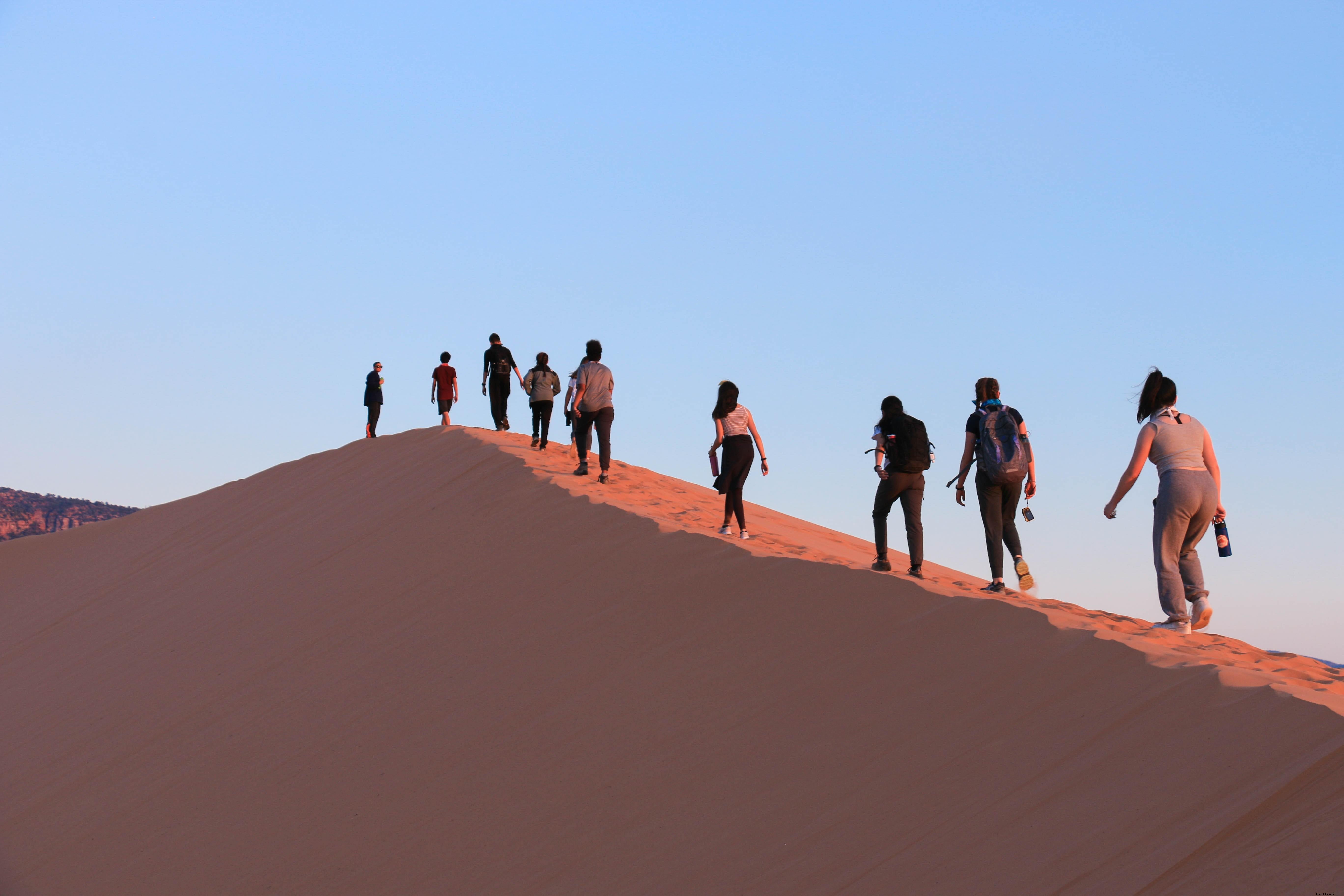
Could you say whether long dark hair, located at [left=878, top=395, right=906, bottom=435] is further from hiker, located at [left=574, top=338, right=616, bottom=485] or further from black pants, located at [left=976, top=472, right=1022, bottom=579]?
hiker, located at [left=574, top=338, right=616, bottom=485]

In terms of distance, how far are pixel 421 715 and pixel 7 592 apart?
12566 mm

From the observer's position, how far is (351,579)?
33.2 feet

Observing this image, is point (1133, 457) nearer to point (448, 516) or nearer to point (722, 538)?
point (722, 538)

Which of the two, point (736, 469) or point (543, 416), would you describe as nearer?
point (736, 469)

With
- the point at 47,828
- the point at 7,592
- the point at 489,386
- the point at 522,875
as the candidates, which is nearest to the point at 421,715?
the point at 522,875

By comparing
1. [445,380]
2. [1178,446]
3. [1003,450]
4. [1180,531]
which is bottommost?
[1180,531]

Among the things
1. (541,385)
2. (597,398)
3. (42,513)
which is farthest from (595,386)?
→ (42,513)

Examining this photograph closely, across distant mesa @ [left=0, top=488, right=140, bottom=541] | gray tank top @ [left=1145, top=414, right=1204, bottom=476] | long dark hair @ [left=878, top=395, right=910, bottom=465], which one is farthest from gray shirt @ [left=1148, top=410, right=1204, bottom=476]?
distant mesa @ [left=0, top=488, right=140, bottom=541]

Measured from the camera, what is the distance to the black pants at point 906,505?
777 cm

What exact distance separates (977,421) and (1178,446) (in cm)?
152

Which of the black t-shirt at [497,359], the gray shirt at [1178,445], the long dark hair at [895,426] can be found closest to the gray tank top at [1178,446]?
the gray shirt at [1178,445]

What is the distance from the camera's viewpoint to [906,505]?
7.84 meters

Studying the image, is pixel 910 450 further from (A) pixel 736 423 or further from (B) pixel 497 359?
(B) pixel 497 359

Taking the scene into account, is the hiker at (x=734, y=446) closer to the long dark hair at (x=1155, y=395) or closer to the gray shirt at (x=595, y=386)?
the gray shirt at (x=595, y=386)
